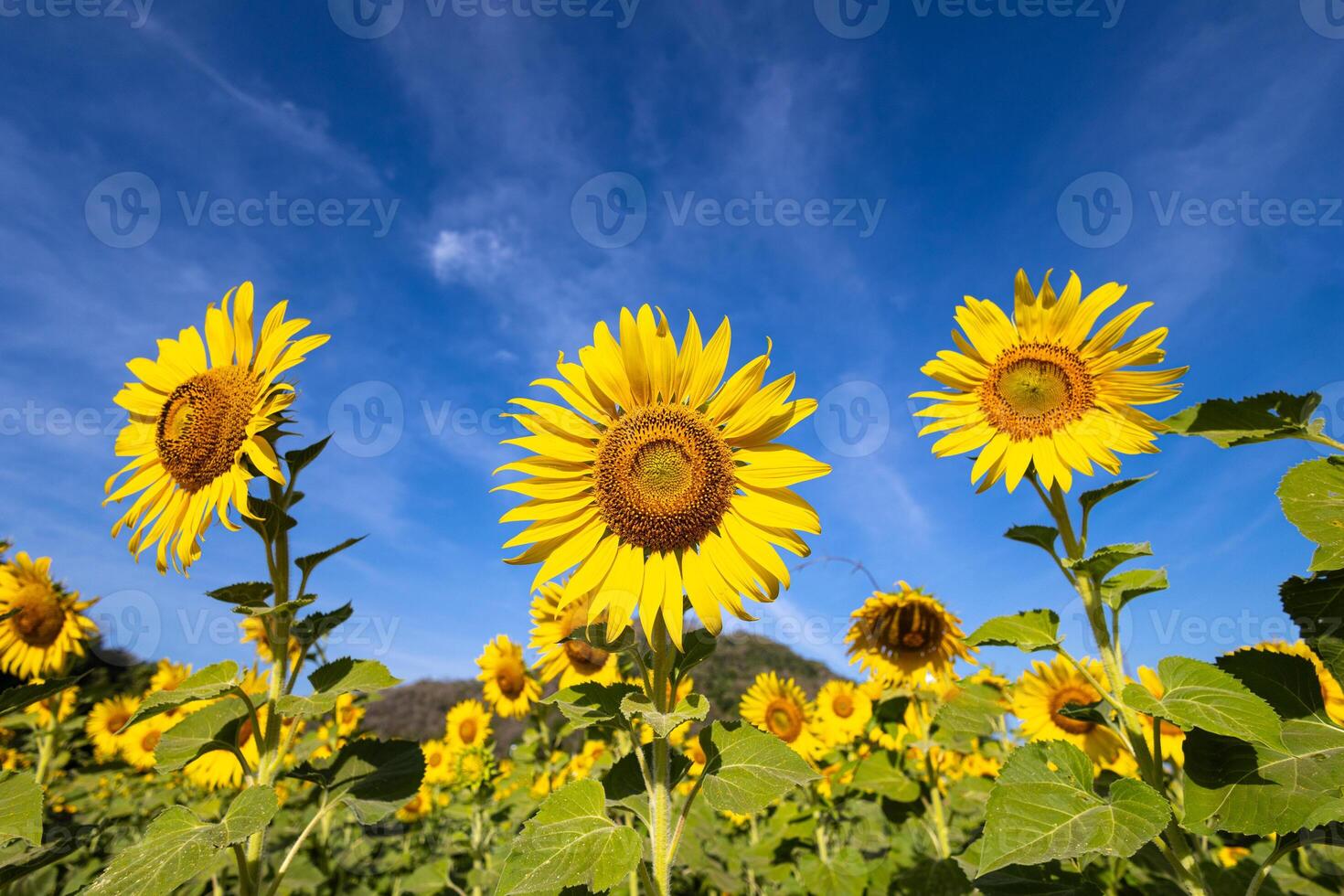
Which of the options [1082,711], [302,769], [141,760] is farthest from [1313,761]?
[141,760]

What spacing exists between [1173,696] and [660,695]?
6.34ft

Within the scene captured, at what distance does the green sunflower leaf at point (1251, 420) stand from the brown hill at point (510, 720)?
1257 cm

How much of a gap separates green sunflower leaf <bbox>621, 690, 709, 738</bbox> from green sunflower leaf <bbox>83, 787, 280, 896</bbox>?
1.30 meters

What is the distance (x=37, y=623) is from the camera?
5.59m

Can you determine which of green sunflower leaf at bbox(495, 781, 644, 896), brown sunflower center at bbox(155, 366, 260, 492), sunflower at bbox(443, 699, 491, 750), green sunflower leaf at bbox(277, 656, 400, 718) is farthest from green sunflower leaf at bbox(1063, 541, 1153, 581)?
sunflower at bbox(443, 699, 491, 750)

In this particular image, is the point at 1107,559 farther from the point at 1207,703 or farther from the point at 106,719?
the point at 106,719

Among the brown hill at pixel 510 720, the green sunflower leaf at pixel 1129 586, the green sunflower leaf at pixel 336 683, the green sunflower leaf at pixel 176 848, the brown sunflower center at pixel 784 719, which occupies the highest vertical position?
the brown hill at pixel 510 720

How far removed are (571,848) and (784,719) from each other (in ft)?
18.0

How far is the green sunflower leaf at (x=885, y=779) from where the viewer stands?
17.3 ft

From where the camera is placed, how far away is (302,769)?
3357 millimetres

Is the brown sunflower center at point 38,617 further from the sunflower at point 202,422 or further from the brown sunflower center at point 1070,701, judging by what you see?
the brown sunflower center at point 1070,701

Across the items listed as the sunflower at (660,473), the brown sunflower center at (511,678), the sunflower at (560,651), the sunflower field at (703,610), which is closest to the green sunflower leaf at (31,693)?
the sunflower field at (703,610)

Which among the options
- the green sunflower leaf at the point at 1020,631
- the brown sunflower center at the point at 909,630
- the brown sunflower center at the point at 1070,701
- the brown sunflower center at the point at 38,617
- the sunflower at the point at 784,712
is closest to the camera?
the green sunflower leaf at the point at 1020,631

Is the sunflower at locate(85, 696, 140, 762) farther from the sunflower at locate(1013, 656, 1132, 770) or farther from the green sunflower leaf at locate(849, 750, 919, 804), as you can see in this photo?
the sunflower at locate(1013, 656, 1132, 770)
